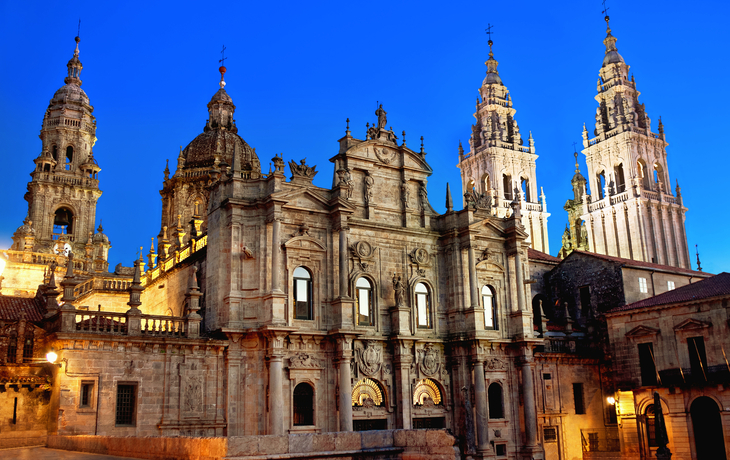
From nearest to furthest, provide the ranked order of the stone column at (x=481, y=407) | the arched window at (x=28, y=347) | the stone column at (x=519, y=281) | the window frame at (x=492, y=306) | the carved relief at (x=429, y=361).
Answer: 1. the arched window at (x=28, y=347)
2. the stone column at (x=481, y=407)
3. the carved relief at (x=429, y=361)
4. the window frame at (x=492, y=306)
5. the stone column at (x=519, y=281)

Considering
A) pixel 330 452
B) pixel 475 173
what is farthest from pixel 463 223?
pixel 475 173

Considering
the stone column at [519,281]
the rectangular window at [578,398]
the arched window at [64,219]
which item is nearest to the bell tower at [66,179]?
the arched window at [64,219]

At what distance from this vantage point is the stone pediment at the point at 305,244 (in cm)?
2944

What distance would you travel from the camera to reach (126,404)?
25.2 metres

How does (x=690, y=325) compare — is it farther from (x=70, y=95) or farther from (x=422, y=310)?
(x=70, y=95)

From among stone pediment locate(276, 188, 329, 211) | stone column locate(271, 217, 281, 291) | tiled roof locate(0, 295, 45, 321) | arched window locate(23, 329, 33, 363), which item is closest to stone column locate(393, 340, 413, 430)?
stone column locate(271, 217, 281, 291)

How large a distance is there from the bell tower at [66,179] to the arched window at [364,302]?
110 feet

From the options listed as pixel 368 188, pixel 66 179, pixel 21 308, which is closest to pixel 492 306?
pixel 368 188

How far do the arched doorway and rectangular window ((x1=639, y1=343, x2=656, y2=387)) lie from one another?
247 cm

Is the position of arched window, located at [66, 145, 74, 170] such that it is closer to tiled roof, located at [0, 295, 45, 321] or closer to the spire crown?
the spire crown

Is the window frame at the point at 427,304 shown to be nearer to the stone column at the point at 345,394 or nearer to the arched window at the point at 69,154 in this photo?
the stone column at the point at 345,394

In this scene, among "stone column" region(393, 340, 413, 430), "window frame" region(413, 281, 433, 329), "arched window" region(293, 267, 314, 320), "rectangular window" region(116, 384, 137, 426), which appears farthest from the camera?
"window frame" region(413, 281, 433, 329)

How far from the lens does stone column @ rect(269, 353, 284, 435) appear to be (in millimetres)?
26422

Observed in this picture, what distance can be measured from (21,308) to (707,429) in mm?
30685
